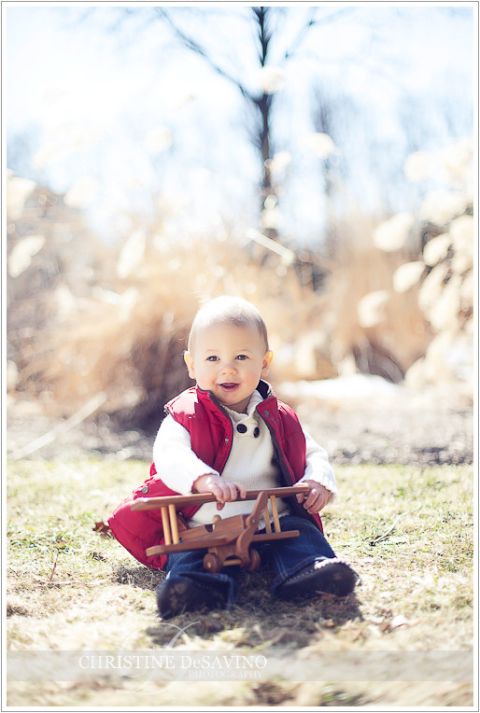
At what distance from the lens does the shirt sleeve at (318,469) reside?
1.54 m

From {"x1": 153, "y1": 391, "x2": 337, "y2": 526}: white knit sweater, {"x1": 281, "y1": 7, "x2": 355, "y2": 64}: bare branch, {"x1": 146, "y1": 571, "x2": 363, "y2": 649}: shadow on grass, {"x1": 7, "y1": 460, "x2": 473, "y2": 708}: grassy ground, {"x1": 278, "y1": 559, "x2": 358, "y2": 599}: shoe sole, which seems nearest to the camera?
{"x1": 7, "y1": 460, "x2": 473, "y2": 708}: grassy ground

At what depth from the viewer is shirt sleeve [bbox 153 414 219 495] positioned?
4.71ft

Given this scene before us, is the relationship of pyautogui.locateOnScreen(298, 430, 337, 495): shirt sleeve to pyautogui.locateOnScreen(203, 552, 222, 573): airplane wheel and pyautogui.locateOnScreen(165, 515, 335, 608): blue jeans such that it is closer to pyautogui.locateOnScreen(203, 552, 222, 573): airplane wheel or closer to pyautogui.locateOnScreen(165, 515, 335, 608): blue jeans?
pyautogui.locateOnScreen(165, 515, 335, 608): blue jeans

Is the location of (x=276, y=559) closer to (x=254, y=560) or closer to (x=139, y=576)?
(x=254, y=560)

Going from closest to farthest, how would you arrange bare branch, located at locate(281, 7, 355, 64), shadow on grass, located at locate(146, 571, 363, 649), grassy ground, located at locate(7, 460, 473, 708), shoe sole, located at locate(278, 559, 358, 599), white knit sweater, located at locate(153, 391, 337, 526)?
grassy ground, located at locate(7, 460, 473, 708) < shadow on grass, located at locate(146, 571, 363, 649) < shoe sole, located at locate(278, 559, 358, 599) < white knit sweater, located at locate(153, 391, 337, 526) < bare branch, located at locate(281, 7, 355, 64)

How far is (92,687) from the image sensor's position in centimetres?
112

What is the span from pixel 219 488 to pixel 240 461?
0.19 meters

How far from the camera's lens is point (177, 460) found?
1.47m

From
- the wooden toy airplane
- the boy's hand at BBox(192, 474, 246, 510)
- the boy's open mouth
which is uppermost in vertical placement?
the boy's open mouth

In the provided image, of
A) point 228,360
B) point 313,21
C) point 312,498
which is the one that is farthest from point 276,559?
point 313,21

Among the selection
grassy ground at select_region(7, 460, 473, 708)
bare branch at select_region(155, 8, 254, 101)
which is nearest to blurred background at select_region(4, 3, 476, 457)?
bare branch at select_region(155, 8, 254, 101)

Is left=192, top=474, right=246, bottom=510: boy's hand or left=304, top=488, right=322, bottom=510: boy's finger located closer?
left=192, top=474, right=246, bottom=510: boy's hand

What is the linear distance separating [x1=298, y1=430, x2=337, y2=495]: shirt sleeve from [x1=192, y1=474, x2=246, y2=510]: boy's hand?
20cm

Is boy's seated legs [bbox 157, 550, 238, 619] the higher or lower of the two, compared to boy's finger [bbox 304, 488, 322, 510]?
lower
